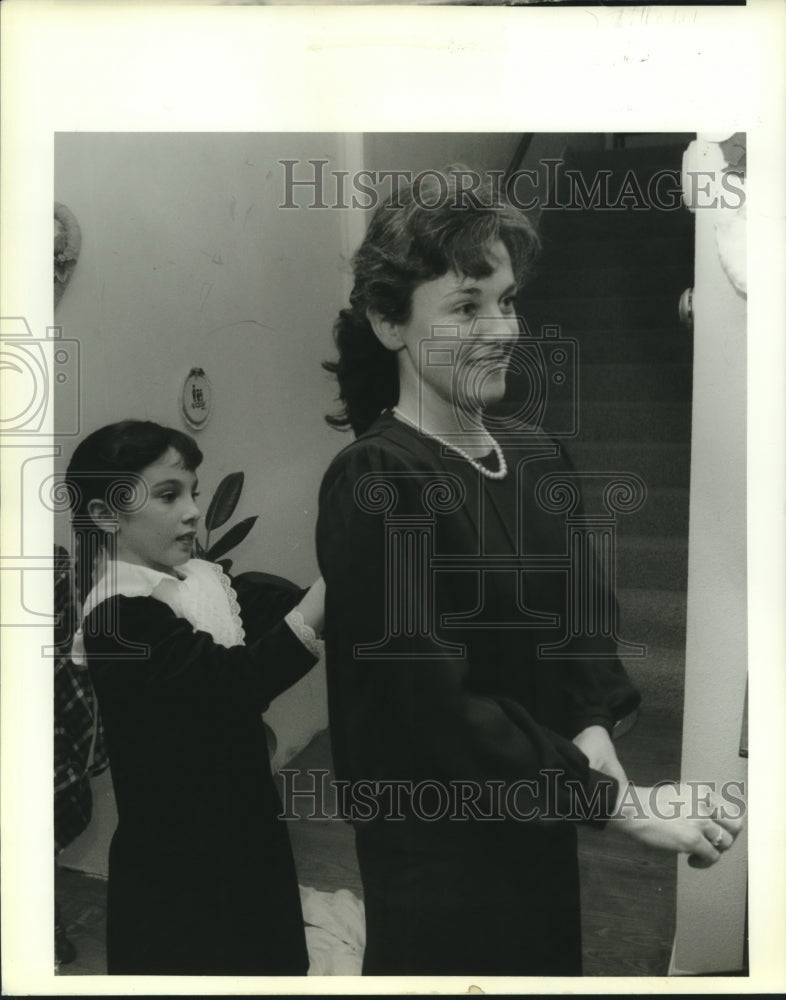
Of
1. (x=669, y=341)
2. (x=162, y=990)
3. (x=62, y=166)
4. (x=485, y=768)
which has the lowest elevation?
(x=162, y=990)

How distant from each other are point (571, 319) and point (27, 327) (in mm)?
1104

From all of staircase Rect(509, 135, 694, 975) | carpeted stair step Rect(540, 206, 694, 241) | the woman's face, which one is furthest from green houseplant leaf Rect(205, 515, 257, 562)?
carpeted stair step Rect(540, 206, 694, 241)

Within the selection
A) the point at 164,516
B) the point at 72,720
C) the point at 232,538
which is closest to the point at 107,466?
the point at 164,516

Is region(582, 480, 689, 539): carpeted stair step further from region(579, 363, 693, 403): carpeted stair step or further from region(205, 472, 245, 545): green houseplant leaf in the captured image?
region(205, 472, 245, 545): green houseplant leaf

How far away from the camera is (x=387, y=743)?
8.06 ft

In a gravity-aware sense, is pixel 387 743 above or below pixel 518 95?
below

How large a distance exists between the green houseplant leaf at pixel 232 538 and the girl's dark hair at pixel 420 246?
0.38m

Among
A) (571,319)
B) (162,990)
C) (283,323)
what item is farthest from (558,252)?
(162,990)

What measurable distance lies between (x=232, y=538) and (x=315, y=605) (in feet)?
0.71

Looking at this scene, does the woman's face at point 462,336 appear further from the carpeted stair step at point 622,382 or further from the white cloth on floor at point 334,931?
the white cloth on floor at point 334,931

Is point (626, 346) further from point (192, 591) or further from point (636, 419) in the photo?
point (192, 591)

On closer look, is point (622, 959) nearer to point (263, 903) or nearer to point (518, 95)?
point (263, 903)

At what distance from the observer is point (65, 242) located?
247 centimetres

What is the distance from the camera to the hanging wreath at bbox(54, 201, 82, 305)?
2.47m
